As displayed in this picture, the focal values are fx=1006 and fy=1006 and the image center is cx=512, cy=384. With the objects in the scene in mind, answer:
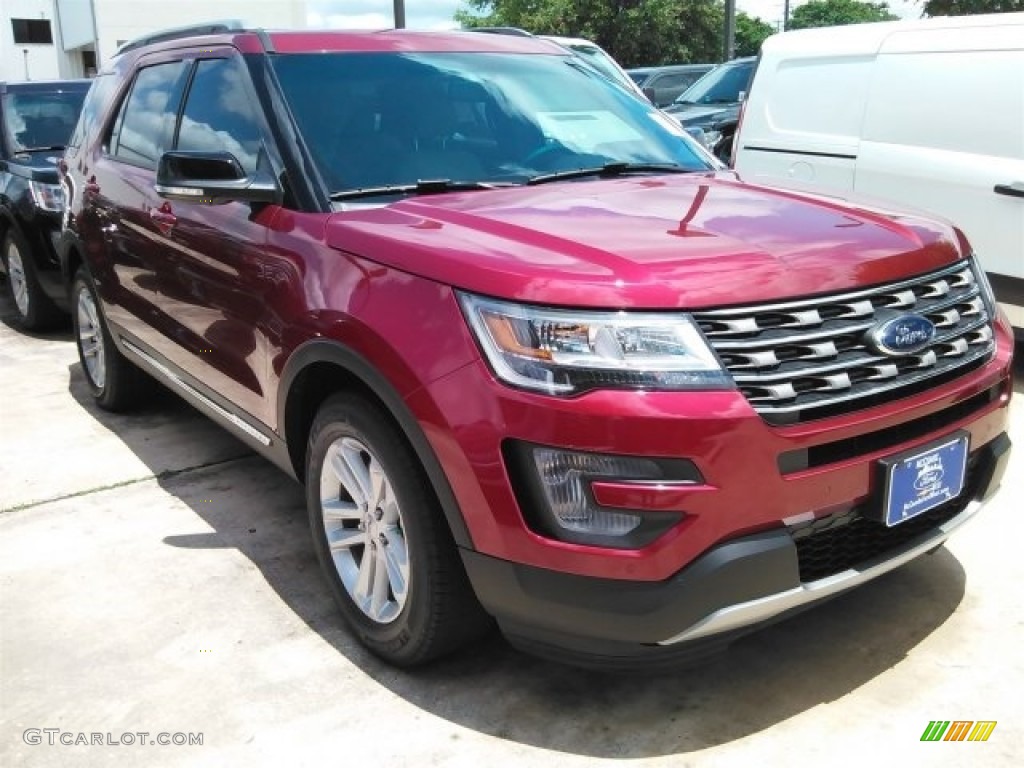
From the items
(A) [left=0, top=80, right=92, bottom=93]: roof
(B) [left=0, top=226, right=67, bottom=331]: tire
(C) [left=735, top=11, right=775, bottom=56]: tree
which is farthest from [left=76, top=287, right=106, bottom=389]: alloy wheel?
(C) [left=735, top=11, right=775, bottom=56]: tree

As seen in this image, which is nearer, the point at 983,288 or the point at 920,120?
the point at 983,288

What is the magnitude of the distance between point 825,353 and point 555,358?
2.05ft

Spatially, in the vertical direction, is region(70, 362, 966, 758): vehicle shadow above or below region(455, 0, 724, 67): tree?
below

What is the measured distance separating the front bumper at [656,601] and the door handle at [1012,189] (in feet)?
11.0

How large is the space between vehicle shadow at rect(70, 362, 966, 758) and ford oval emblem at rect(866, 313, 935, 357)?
92 cm

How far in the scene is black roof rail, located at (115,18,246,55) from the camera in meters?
3.70

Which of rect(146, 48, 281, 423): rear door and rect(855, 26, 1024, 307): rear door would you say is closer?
rect(146, 48, 281, 423): rear door

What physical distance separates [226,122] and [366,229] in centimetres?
109

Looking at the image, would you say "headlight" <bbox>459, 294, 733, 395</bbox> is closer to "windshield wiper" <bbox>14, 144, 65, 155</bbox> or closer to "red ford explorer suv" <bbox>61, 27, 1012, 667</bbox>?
"red ford explorer suv" <bbox>61, 27, 1012, 667</bbox>

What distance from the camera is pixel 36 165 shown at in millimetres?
7051

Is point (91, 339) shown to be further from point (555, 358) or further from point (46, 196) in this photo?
point (555, 358)

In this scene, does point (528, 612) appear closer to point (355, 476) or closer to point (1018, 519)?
point (355, 476)

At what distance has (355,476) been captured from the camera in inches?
112

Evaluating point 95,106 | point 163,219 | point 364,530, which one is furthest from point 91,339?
point 364,530
